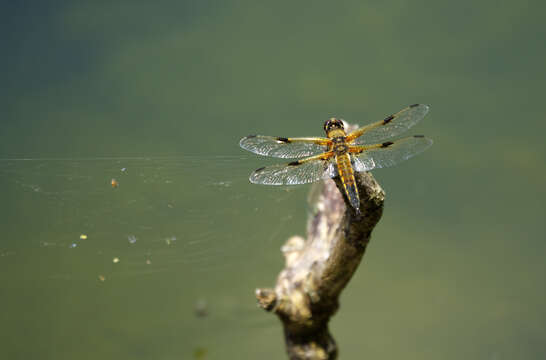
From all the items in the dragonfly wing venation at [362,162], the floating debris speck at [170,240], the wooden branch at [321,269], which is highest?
the floating debris speck at [170,240]

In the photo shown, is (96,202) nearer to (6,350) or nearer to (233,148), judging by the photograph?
(233,148)

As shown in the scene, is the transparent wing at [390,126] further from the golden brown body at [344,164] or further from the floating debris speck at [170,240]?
the floating debris speck at [170,240]

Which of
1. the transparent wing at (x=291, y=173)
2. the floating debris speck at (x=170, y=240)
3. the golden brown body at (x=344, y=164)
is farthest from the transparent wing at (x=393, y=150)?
the floating debris speck at (x=170, y=240)

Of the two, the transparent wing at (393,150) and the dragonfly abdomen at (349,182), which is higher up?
the transparent wing at (393,150)

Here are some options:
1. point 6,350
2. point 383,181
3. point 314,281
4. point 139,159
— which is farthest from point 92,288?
point 383,181

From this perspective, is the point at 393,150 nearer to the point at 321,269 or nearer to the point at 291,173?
the point at 291,173

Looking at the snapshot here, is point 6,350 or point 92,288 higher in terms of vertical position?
point 92,288

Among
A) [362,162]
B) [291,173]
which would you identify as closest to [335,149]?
[362,162]

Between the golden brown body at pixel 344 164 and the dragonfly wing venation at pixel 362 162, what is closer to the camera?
the golden brown body at pixel 344 164
